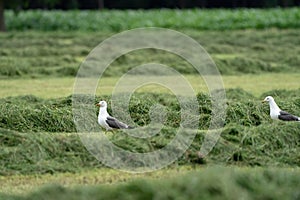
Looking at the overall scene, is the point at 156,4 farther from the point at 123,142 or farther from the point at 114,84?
the point at 123,142

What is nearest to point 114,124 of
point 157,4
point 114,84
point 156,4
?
point 114,84

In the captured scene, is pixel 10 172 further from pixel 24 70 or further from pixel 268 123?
A: pixel 24 70

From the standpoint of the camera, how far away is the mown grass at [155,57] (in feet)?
93.0

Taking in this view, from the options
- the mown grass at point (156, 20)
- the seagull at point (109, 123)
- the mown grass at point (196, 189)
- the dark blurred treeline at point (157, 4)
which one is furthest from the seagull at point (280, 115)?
the dark blurred treeline at point (157, 4)

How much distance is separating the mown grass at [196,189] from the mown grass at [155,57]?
1730cm

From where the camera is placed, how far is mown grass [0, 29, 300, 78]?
2836 cm

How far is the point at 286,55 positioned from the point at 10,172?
22.1 meters

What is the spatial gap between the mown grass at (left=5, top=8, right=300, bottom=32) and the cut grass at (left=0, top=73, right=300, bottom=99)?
25.6 m

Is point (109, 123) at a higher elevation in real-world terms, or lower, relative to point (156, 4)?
higher

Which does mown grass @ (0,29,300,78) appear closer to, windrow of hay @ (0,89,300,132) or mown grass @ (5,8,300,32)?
windrow of hay @ (0,89,300,132)

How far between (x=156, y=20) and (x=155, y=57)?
2618 cm

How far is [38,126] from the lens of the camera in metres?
14.7

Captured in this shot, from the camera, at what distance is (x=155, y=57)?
104 feet

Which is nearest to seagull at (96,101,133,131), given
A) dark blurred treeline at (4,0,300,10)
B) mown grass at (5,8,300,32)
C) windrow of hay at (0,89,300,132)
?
windrow of hay at (0,89,300,132)
